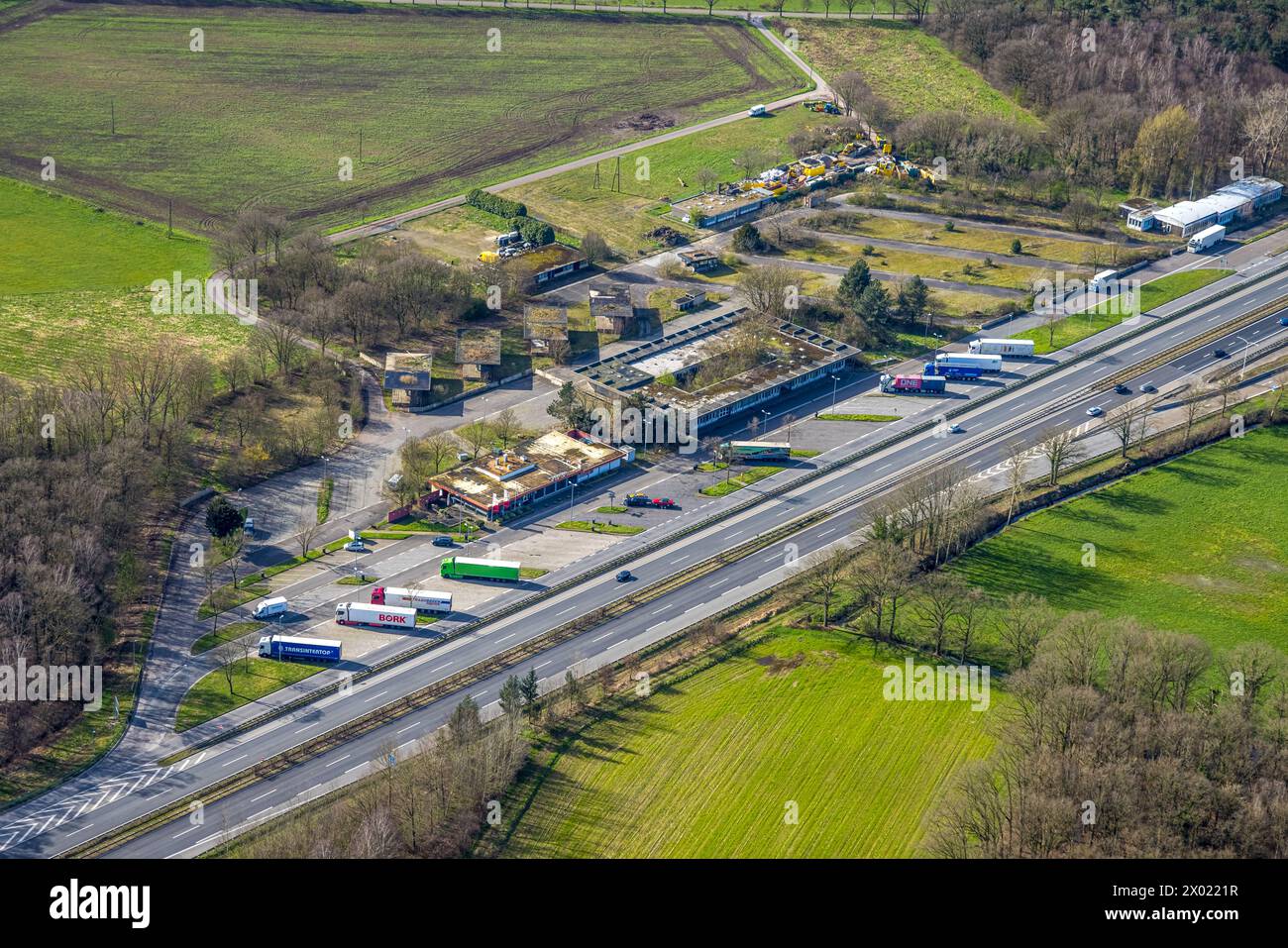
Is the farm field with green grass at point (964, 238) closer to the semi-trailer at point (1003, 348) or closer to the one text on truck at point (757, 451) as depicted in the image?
the semi-trailer at point (1003, 348)

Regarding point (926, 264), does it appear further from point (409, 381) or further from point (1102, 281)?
point (409, 381)

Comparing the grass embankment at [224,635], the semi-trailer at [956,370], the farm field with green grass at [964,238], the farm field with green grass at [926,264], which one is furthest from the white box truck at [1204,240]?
the grass embankment at [224,635]

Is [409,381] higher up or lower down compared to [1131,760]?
higher up

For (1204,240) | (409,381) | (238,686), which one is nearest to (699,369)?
(409,381)

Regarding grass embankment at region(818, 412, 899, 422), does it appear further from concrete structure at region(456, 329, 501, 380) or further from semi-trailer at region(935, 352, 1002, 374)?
Result: concrete structure at region(456, 329, 501, 380)

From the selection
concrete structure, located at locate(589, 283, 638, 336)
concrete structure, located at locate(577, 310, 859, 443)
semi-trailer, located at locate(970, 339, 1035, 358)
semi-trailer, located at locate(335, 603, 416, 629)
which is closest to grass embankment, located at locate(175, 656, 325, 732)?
semi-trailer, located at locate(335, 603, 416, 629)

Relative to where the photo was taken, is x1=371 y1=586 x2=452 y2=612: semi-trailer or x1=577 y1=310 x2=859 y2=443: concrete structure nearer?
x1=371 y1=586 x2=452 y2=612: semi-trailer
